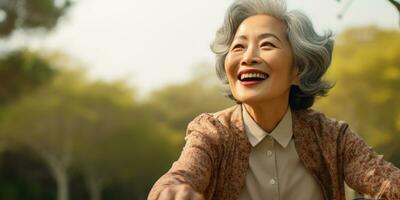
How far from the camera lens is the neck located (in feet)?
6.02

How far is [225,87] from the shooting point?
6.37 feet

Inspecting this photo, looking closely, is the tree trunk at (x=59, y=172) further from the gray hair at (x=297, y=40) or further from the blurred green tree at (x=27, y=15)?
the gray hair at (x=297, y=40)

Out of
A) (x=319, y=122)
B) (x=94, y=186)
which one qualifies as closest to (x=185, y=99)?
(x=94, y=186)

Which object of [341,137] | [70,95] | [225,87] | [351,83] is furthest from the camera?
[70,95]

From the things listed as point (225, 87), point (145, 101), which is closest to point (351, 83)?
point (145, 101)

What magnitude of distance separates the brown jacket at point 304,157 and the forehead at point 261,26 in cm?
22

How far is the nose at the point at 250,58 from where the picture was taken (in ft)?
5.73

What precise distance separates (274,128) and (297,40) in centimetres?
24

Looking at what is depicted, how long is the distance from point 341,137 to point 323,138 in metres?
0.05

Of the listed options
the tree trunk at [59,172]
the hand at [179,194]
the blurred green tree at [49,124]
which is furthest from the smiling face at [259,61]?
the blurred green tree at [49,124]

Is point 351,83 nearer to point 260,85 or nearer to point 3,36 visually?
point 3,36

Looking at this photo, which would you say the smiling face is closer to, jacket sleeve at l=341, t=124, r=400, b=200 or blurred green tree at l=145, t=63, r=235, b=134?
jacket sleeve at l=341, t=124, r=400, b=200

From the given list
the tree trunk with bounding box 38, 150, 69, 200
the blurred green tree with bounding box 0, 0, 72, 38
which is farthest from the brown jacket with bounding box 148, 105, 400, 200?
the tree trunk with bounding box 38, 150, 69, 200

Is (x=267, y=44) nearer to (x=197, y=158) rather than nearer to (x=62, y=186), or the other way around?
(x=197, y=158)
